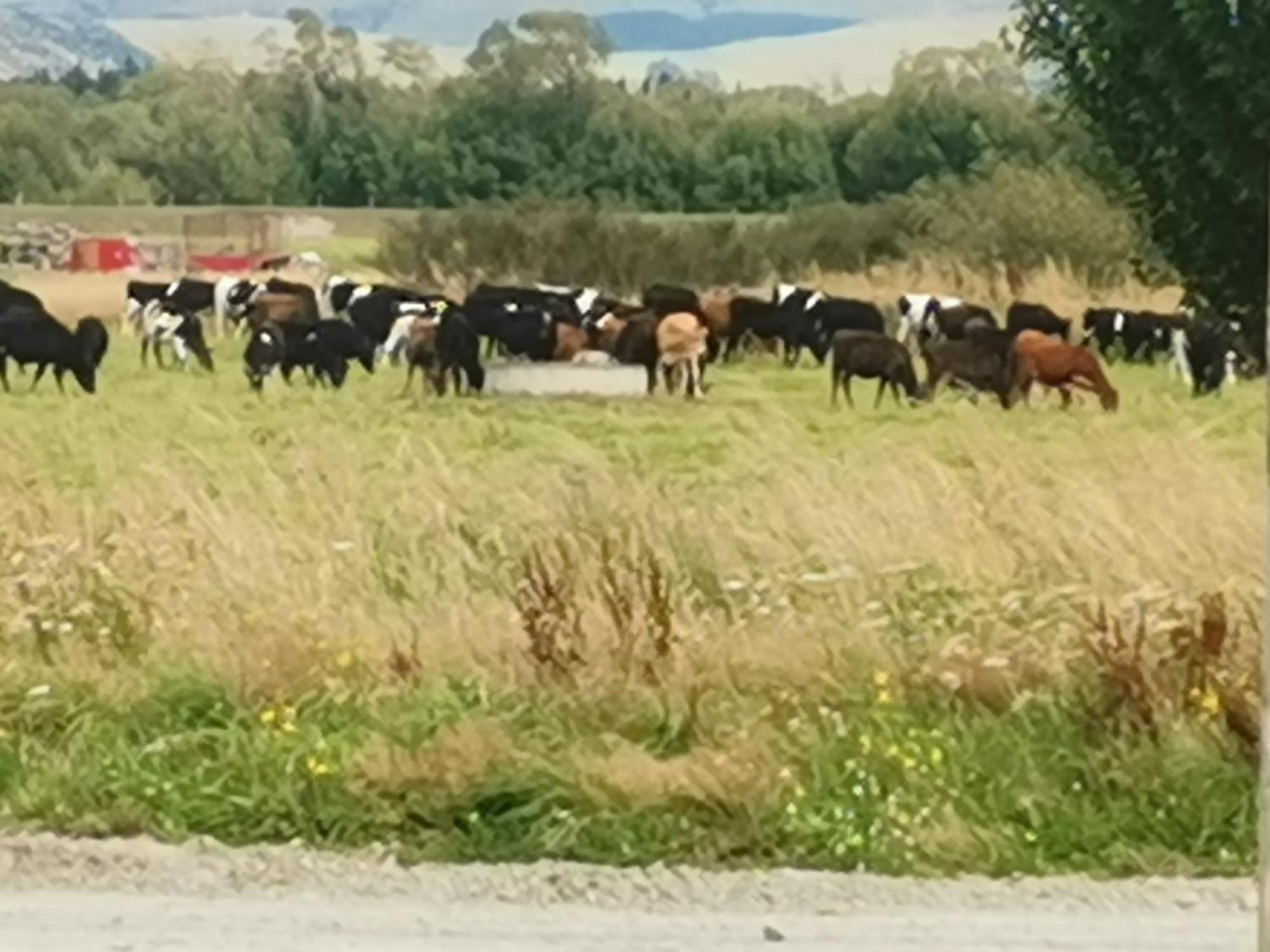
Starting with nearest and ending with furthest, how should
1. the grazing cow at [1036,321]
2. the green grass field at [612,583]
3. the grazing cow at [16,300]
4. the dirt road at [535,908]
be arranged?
the dirt road at [535,908] → the green grass field at [612,583] → the grazing cow at [1036,321] → the grazing cow at [16,300]

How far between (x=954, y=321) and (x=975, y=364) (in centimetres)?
10

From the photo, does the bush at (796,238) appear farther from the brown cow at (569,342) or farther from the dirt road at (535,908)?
the dirt road at (535,908)

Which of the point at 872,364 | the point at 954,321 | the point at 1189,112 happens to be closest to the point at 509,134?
the point at 872,364

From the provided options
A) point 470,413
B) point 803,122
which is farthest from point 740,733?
point 803,122

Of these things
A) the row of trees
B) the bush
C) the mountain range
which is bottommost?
the bush

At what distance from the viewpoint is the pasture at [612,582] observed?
5.07 metres

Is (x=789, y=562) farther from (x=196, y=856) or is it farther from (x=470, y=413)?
(x=196, y=856)

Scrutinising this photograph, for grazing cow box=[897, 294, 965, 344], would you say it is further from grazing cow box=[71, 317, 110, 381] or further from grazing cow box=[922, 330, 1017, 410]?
grazing cow box=[71, 317, 110, 381]

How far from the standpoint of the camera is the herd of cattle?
5.17 meters

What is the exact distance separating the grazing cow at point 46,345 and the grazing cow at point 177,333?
0.12 m

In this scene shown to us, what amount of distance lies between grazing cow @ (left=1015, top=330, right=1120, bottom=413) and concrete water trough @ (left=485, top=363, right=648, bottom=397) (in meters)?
0.75

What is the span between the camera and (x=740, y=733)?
5.05 metres

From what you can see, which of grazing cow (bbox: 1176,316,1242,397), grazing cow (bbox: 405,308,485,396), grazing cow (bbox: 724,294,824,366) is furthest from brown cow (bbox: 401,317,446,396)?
grazing cow (bbox: 1176,316,1242,397)

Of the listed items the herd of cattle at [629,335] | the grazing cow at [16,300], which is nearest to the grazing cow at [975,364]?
the herd of cattle at [629,335]
